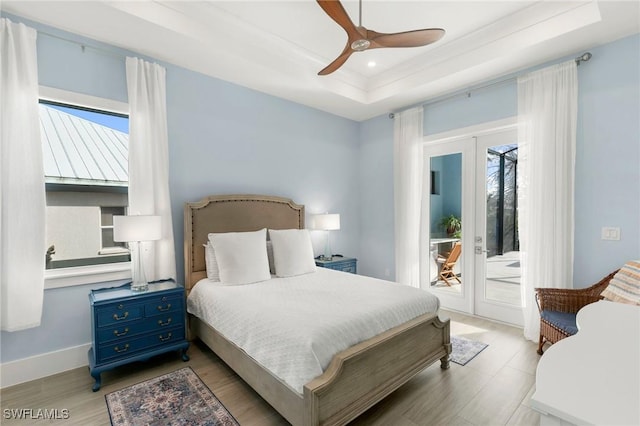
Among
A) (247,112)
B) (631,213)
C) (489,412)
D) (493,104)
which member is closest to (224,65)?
(247,112)

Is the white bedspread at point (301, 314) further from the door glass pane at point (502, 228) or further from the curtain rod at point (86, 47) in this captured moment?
the curtain rod at point (86, 47)

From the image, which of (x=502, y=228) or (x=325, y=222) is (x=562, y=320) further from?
(x=325, y=222)

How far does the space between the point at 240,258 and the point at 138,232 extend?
916 millimetres

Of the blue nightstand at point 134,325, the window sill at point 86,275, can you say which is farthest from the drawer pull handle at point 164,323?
the window sill at point 86,275

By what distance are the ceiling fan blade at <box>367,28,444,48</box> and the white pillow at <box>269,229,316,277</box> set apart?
211cm

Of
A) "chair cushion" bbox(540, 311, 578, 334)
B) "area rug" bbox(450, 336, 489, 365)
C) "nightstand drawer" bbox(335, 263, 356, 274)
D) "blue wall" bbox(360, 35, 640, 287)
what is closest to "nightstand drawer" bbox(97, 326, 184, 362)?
"nightstand drawer" bbox(335, 263, 356, 274)

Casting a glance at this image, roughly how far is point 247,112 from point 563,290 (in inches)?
153

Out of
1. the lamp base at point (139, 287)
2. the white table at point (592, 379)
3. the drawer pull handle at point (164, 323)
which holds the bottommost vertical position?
the drawer pull handle at point (164, 323)

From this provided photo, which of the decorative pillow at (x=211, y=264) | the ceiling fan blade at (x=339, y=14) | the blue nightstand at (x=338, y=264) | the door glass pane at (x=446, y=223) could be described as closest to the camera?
the ceiling fan blade at (x=339, y=14)

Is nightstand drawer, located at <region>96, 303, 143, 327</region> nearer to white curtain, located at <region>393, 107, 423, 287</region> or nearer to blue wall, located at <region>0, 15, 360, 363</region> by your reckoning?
blue wall, located at <region>0, 15, 360, 363</region>

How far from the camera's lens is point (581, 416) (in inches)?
26.4

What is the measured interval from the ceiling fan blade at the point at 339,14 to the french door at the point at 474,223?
235cm

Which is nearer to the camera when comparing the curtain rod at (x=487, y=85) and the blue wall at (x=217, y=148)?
the blue wall at (x=217, y=148)

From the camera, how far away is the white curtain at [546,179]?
2.96 meters
